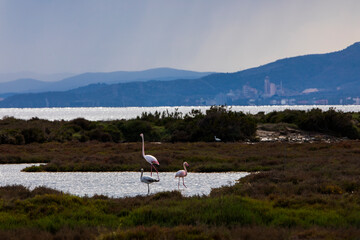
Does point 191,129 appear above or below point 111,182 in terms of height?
above

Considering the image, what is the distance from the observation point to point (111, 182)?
20484 millimetres

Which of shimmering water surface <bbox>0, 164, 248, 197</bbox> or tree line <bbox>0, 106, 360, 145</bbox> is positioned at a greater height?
tree line <bbox>0, 106, 360, 145</bbox>

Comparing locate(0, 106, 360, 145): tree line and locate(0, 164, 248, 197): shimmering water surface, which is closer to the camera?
locate(0, 164, 248, 197): shimmering water surface

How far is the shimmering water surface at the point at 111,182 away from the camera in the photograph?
17.7 m

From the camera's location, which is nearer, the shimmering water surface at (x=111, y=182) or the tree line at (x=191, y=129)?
the shimmering water surface at (x=111, y=182)

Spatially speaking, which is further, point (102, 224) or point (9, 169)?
point (9, 169)

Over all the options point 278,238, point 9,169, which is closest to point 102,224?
point 278,238

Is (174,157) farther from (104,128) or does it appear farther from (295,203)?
(104,128)

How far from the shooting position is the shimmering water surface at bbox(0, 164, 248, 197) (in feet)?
58.1

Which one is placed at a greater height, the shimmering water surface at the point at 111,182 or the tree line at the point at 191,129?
the tree line at the point at 191,129

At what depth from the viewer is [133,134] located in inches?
1944

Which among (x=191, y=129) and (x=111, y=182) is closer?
(x=111, y=182)

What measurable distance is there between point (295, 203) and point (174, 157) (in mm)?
15678

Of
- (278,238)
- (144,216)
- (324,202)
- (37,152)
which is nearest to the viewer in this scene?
(278,238)
